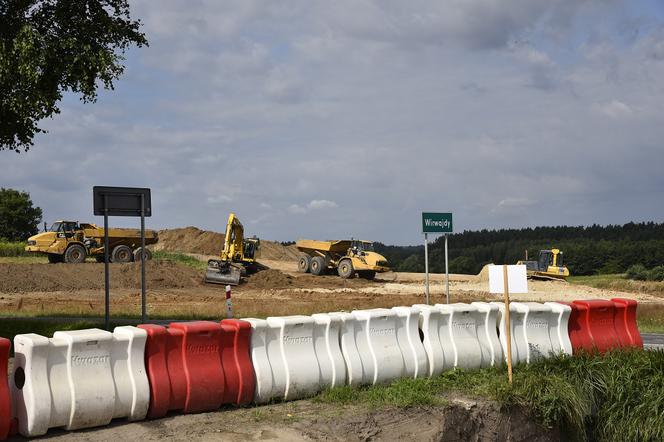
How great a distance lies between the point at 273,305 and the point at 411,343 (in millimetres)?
18703

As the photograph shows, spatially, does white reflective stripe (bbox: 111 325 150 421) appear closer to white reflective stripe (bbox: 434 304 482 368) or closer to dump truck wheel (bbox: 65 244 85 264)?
white reflective stripe (bbox: 434 304 482 368)

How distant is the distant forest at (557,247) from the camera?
77.1 meters

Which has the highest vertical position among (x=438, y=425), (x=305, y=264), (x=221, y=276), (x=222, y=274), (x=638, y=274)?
(x=305, y=264)

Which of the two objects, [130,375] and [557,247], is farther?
[557,247]

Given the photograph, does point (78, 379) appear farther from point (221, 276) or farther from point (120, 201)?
point (221, 276)

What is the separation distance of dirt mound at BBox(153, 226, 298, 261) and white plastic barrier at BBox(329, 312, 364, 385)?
61.3m

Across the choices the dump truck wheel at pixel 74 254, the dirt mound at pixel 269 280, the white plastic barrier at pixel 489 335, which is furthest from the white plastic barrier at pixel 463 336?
the dump truck wheel at pixel 74 254

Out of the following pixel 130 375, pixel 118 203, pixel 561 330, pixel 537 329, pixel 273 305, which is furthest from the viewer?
pixel 273 305

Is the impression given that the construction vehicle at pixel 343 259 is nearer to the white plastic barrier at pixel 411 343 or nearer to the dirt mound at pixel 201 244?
the dirt mound at pixel 201 244

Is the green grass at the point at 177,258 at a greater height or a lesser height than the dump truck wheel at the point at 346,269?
greater

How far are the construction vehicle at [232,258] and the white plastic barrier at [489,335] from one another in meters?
29.5

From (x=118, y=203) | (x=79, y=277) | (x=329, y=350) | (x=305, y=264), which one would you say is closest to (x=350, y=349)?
(x=329, y=350)

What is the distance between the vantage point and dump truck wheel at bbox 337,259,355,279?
43.2 meters

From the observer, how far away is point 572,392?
9.94m
